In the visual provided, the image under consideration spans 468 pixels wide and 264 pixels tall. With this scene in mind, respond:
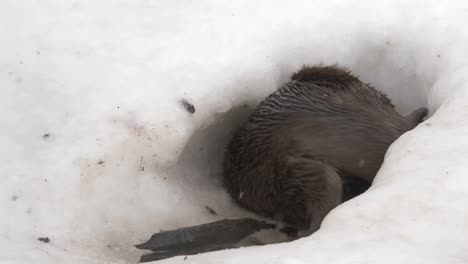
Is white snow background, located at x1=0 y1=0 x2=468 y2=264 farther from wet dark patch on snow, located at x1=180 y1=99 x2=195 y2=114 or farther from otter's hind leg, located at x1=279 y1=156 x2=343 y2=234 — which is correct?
otter's hind leg, located at x1=279 y1=156 x2=343 y2=234

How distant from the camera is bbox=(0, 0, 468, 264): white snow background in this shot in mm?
2123

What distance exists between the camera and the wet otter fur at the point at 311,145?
9.37 ft

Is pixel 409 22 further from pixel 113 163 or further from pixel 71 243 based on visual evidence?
pixel 71 243

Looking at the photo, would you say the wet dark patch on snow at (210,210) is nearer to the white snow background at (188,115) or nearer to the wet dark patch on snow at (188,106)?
the white snow background at (188,115)

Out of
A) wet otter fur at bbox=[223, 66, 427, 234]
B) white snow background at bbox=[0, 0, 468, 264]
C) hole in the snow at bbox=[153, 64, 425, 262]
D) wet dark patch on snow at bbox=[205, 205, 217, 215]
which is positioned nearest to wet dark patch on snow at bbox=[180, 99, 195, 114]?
white snow background at bbox=[0, 0, 468, 264]

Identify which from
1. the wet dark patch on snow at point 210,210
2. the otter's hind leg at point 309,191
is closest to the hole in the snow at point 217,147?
the wet dark patch on snow at point 210,210

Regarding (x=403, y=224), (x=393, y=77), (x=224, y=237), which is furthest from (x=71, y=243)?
(x=393, y=77)

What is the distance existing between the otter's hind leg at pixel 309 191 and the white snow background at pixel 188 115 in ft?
1.03

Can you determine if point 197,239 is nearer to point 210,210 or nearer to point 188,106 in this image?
point 210,210

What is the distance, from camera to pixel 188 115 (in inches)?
116

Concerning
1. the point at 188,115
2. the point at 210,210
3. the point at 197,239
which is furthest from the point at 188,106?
the point at 197,239

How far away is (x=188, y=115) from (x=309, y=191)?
2.01ft

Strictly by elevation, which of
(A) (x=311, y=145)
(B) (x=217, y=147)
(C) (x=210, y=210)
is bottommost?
(C) (x=210, y=210)

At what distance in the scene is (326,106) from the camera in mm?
3070
